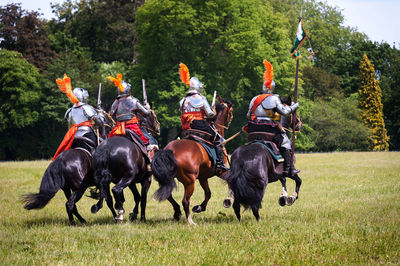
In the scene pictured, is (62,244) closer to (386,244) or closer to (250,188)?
(250,188)

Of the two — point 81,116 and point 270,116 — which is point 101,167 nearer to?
point 81,116

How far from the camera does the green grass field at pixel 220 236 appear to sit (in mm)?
7723

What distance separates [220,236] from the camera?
30.0 ft

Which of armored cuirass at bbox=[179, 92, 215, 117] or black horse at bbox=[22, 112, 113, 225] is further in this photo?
armored cuirass at bbox=[179, 92, 215, 117]

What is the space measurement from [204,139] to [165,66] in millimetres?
30233

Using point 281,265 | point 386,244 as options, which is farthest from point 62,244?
point 386,244

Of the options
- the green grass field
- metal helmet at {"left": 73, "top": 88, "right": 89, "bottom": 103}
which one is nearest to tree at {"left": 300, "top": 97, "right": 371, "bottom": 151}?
the green grass field

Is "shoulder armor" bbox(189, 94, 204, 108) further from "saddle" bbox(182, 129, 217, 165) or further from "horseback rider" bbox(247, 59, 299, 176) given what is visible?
"horseback rider" bbox(247, 59, 299, 176)

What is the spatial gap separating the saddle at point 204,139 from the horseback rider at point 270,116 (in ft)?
3.18

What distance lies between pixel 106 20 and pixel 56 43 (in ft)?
19.2

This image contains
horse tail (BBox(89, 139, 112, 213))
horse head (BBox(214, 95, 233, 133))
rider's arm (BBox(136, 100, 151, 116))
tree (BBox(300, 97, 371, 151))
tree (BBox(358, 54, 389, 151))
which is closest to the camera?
horse tail (BBox(89, 139, 112, 213))

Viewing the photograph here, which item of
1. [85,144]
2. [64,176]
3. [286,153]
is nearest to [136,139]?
[85,144]

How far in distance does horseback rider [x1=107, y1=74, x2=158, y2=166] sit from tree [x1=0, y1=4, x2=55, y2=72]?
35749mm

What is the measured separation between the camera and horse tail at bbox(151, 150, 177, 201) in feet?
34.9
